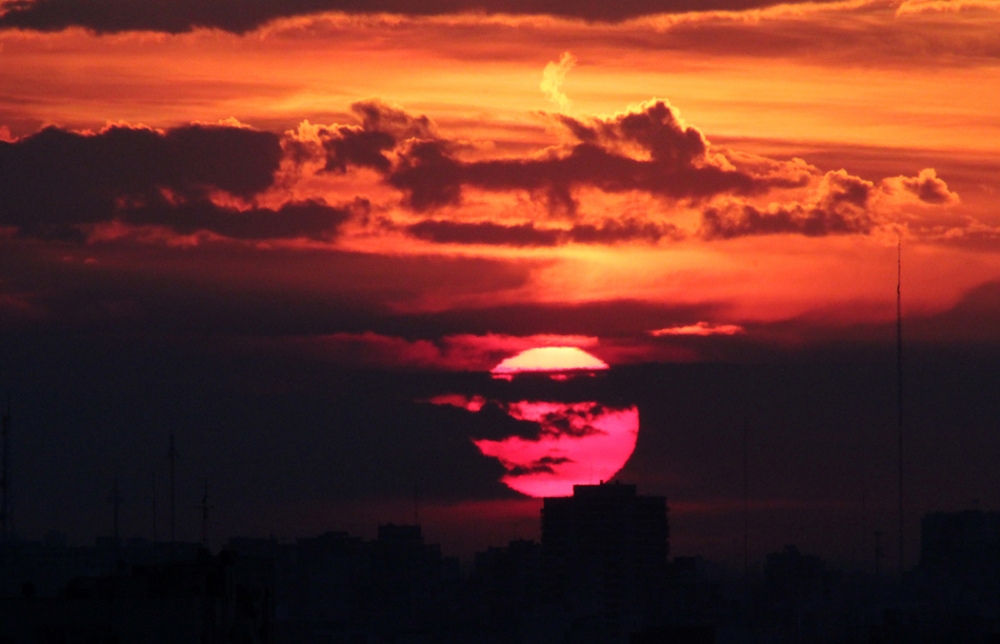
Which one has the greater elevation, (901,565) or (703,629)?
(901,565)

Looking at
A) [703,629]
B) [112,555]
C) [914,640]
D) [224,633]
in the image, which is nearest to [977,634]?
[914,640]

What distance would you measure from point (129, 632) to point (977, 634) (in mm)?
90186

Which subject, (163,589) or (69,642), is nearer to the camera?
(69,642)

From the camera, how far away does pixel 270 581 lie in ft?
259

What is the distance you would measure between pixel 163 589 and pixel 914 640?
265 feet

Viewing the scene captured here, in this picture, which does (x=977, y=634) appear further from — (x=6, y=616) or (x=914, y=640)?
(x=6, y=616)

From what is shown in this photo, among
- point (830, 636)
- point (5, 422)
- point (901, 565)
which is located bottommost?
point (830, 636)

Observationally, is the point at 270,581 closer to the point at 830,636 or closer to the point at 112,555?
the point at 112,555

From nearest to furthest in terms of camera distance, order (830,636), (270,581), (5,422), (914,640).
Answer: (270,581) < (5,422) < (914,640) < (830,636)

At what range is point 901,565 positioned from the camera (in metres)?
113

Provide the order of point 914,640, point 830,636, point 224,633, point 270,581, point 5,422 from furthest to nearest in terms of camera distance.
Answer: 1. point 830,636
2. point 914,640
3. point 5,422
4. point 270,581
5. point 224,633

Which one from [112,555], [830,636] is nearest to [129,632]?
[112,555]

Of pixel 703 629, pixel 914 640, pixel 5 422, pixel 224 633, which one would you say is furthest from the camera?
pixel 703 629

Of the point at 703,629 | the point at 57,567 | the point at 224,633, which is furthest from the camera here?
the point at 703,629
